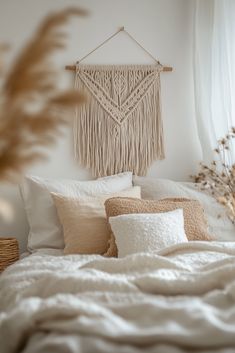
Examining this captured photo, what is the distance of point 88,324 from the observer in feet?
3.72

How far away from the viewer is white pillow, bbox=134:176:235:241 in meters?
3.11

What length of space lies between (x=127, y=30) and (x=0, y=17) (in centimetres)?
92

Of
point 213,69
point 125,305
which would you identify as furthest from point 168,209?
point 125,305

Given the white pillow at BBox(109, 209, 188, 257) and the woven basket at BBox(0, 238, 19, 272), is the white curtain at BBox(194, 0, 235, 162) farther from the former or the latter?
the woven basket at BBox(0, 238, 19, 272)

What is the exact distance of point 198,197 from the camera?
3.20 metres

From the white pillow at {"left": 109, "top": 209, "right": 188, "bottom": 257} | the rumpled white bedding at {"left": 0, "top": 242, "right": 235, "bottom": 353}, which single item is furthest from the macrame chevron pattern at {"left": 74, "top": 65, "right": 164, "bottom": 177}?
the rumpled white bedding at {"left": 0, "top": 242, "right": 235, "bottom": 353}

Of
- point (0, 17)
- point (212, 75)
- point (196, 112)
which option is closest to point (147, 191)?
point (196, 112)

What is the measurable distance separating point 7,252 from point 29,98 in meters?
2.63

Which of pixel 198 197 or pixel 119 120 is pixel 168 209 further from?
pixel 119 120

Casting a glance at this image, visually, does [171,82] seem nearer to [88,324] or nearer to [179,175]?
[179,175]

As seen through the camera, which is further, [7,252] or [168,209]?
[7,252]

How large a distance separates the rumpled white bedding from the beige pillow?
83 centimetres

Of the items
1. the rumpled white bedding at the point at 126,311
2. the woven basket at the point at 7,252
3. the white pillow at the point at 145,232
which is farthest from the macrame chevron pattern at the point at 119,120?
the rumpled white bedding at the point at 126,311

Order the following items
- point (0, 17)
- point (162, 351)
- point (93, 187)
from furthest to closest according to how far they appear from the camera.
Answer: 1. point (0, 17)
2. point (93, 187)
3. point (162, 351)
